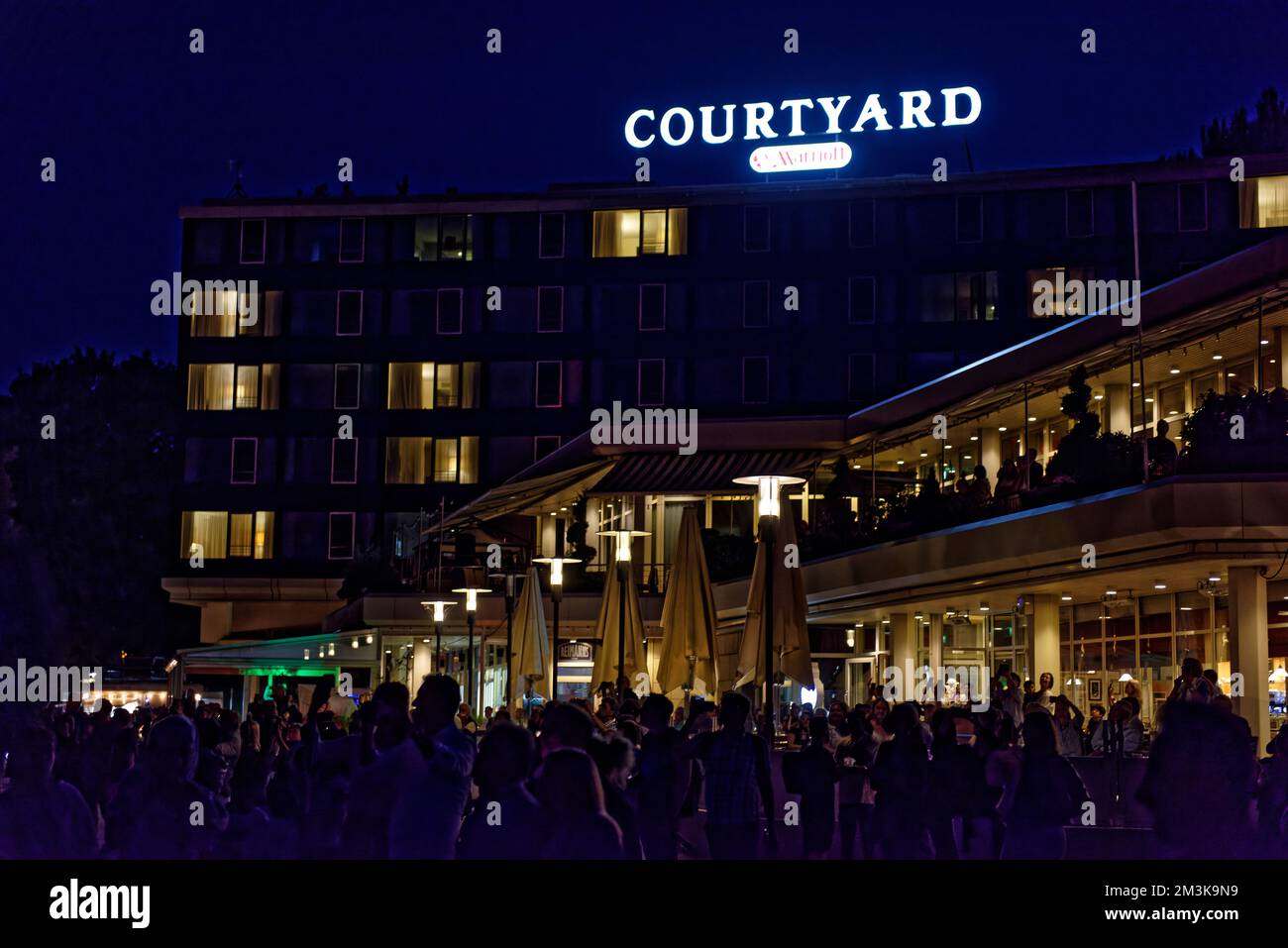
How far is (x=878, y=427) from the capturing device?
35812 millimetres

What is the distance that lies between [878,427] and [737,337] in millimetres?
32942

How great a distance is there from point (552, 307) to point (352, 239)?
9.35m

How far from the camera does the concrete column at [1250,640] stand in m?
20.5

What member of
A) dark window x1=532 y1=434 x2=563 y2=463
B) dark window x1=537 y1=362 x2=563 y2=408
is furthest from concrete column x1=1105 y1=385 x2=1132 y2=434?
dark window x1=532 y1=434 x2=563 y2=463

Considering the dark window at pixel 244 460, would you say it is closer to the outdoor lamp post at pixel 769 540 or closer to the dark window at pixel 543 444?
the dark window at pixel 543 444

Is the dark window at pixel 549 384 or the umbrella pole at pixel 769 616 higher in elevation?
the dark window at pixel 549 384

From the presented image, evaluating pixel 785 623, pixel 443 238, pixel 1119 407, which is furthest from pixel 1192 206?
pixel 785 623

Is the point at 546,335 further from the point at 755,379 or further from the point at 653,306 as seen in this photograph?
the point at 755,379

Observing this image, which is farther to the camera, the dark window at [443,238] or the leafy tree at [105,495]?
the leafy tree at [105,495]

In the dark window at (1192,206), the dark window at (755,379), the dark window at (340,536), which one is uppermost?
the dark window at (1192,206)

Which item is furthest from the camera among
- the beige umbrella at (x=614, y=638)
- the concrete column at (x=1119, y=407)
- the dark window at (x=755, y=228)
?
the dark window at (x=755, y=228)

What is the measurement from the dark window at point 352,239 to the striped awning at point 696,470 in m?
34.1

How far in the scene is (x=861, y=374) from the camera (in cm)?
6712

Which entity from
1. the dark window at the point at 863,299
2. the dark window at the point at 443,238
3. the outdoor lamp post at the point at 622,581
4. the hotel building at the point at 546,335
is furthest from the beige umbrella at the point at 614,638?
the dark window at the point at 443,238
